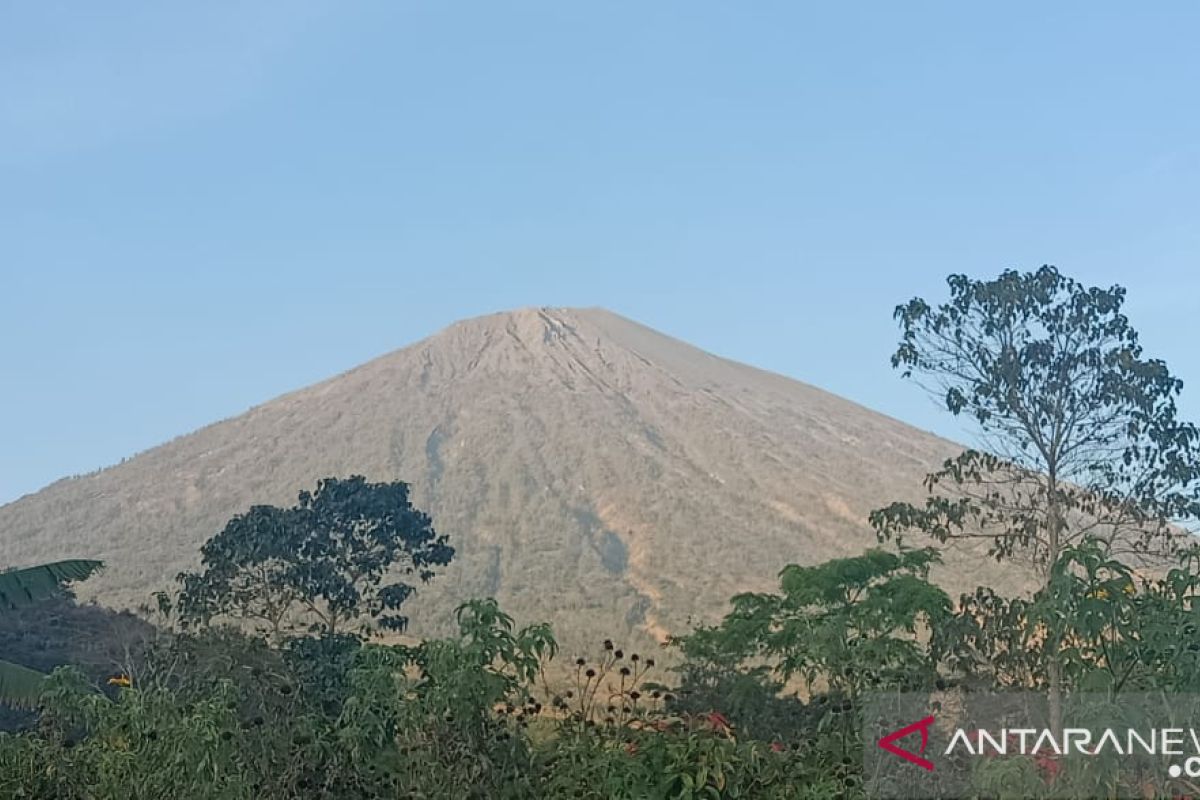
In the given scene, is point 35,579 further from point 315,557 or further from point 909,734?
point 909,734

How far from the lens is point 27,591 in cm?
1162

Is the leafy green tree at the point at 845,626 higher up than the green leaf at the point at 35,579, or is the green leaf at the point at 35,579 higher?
the green leaf at the point at 35,579

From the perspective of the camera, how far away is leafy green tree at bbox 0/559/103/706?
11180 mm

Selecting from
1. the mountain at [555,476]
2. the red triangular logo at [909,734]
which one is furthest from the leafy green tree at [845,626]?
the mountain at [555,476]

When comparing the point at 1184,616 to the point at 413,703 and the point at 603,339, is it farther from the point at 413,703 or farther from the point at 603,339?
the point at 603,339

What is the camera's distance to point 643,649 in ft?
106

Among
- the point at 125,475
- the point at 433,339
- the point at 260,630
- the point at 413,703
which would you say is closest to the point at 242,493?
the point at 125,475

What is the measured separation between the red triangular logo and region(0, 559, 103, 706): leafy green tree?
23.9ft

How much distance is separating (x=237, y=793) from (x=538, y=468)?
49.2 m

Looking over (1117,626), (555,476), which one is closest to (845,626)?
(1117,626)

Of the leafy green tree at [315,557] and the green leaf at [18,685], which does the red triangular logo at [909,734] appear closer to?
the green leaf at [18,685]

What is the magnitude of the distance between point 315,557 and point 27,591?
5499mm

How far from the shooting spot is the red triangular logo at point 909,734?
Result: 6594 millimetres

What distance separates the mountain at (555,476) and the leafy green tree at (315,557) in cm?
1463
